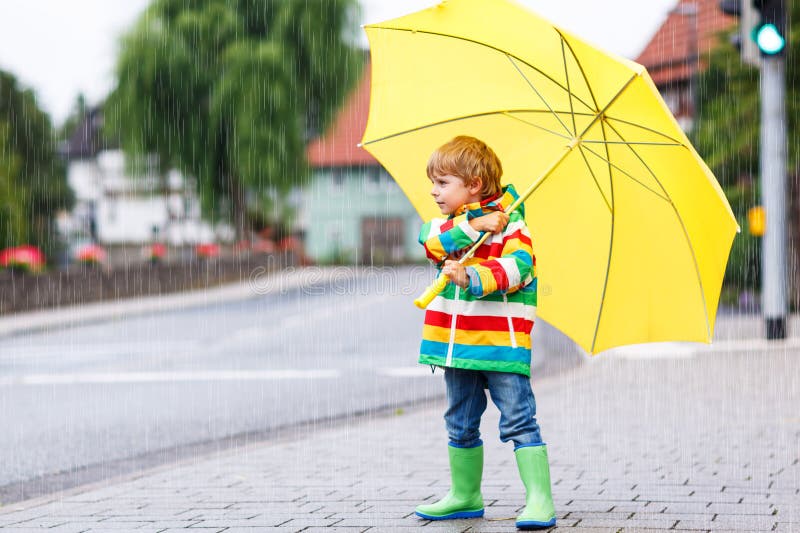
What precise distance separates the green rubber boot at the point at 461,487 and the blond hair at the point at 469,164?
105 centimetres

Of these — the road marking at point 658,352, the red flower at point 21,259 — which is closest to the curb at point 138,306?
the red flower at point 21,259

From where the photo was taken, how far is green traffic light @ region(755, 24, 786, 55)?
1142cm

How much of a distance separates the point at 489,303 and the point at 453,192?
17.0 inches

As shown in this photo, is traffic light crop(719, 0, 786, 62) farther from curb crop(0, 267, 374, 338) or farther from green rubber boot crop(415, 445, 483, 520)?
curb crop(0, 267, 374, 338)

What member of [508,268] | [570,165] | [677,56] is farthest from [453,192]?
[677,56]

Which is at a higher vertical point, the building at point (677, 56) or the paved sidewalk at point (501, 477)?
the building at point (677, 56)

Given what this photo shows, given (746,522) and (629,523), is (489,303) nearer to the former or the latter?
(629,523)

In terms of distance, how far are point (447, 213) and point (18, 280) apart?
65.4ft

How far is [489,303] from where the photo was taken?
13.7 ft

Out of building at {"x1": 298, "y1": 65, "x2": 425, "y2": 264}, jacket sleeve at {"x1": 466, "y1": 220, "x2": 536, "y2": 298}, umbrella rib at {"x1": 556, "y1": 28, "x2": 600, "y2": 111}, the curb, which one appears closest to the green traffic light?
umbrella rib at {"x1": 556, "y1": 28, "x2": 600, "y2": 111}

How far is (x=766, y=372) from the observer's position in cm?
1000

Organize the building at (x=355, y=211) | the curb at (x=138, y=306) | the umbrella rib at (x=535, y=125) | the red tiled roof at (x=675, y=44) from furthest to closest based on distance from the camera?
the building at (x=355, y=211) < the red tiled roof at (x=675, y=44) < the curb at (x=138, y=306) < the umbrella rib at (x=535, y=125)

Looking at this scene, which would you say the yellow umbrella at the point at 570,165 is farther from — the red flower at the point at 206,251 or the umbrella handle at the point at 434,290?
the red flower at the point at 206,251

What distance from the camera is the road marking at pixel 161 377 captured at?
→ 11.0 m
